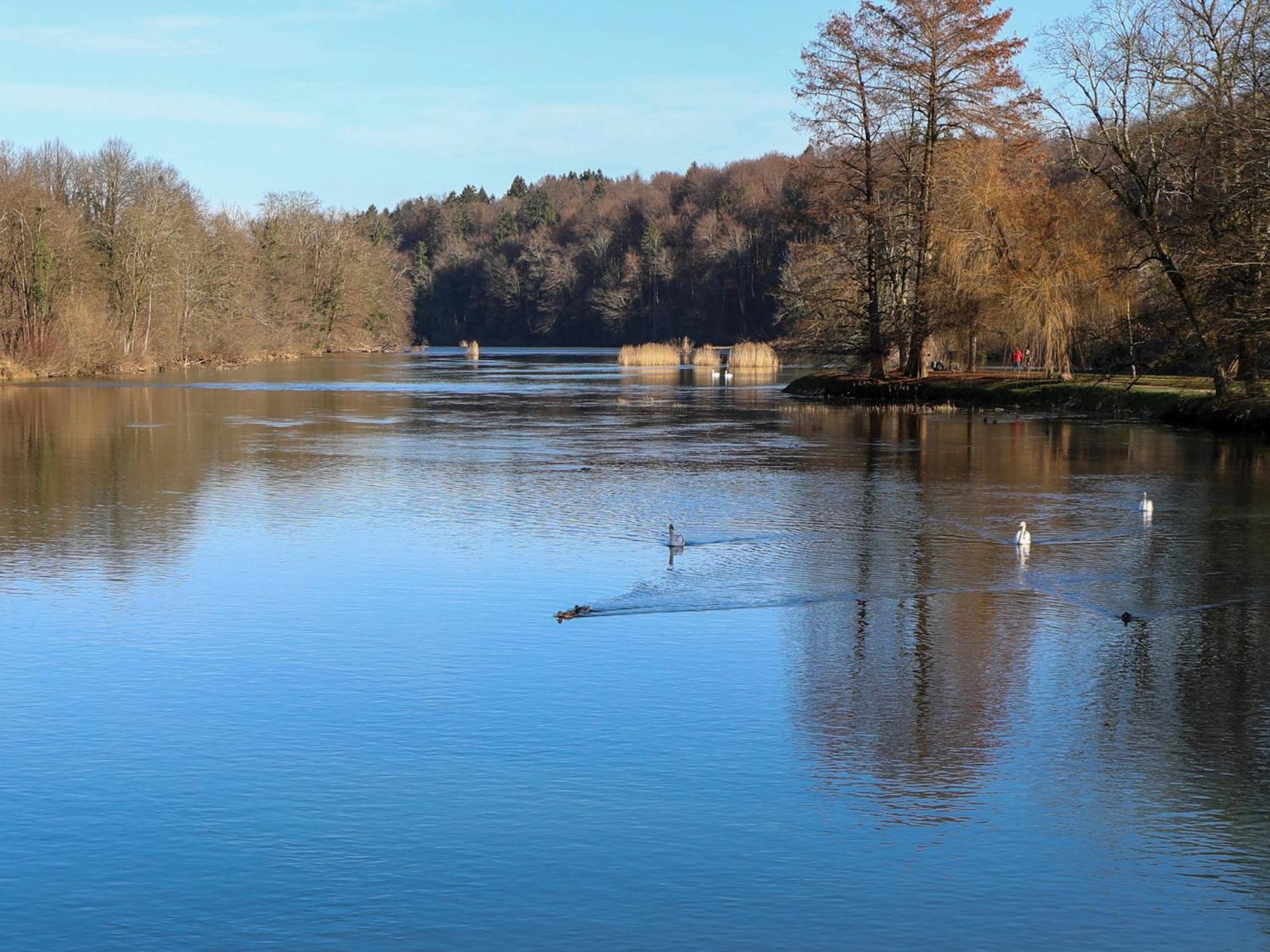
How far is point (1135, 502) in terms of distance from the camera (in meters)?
19.7

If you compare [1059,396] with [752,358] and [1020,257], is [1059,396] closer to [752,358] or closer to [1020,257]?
[1020,257]

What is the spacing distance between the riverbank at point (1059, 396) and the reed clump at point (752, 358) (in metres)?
21.4

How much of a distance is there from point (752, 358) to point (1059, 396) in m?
34.6

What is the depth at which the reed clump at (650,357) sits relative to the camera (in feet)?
269

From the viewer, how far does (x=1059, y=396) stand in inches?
1554

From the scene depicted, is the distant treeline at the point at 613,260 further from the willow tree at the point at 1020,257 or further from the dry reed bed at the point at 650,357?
the willow tree at the point at 1020,257

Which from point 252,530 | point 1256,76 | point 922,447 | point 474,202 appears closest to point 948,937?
point 252,530

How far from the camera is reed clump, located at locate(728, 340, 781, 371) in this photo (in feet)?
236

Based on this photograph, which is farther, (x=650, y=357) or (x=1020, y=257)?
(x=650, y=357)


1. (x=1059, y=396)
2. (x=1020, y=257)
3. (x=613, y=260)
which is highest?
(x=613, y=260)

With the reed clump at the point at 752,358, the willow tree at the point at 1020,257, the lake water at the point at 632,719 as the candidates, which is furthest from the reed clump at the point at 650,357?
the lake water at the point at 632,719

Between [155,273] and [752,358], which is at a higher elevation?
[155,273]

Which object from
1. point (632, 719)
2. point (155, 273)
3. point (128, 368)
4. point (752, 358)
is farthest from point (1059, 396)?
point (155, 273)

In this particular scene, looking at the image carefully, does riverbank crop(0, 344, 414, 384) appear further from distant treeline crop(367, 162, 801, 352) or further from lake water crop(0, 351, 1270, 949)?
distant treeline crop(367, 162, 801, 352)
